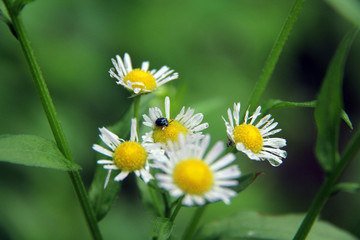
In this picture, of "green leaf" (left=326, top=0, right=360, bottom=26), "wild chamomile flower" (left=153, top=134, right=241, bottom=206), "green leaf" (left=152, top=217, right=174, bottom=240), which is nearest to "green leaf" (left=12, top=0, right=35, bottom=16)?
"wild chamomile flower" (left=153, top=134, right=241, bottom=206)

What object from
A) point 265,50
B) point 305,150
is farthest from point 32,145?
point 305,150

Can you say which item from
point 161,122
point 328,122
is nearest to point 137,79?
point 161,122

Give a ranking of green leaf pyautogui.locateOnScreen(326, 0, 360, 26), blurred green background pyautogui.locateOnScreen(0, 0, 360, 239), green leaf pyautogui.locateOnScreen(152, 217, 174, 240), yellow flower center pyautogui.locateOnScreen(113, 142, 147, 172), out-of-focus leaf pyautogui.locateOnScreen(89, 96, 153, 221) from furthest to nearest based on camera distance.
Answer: blurred green background pyautogui.locateOnScreen(0, 0, 360, 239) → out-of-focus leaf pyautogui.locateOnScreen(89, 96, 153, 221) → yellow flower center pyautogui.locateOnScreen(113, 142, 147, 172) → green leaf pyautogui.locateOnScreen(152, 217, 174, 240) → green leaf pyautogui.locateOnScreen(326, 0, 360, 26)

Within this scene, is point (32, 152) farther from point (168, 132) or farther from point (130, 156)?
point (168, 132)

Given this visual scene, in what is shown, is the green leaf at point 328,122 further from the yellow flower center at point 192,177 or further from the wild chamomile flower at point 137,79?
the wild chamomile flower at point 137,79

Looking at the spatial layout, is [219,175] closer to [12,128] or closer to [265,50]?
[12,128]

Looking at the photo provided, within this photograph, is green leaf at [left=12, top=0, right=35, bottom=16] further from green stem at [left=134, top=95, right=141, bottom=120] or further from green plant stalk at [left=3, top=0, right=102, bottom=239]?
green stem at [left=134, top=95, right=141, bottom=120]
